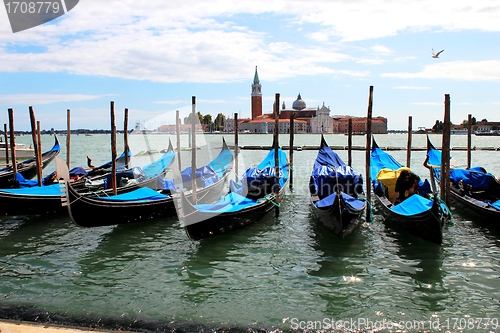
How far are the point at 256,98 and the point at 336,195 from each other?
83940mm


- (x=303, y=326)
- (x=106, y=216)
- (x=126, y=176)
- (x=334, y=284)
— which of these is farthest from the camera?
(x=126, y=176)

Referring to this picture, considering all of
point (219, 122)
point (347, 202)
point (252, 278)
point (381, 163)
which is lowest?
point (252, 278)

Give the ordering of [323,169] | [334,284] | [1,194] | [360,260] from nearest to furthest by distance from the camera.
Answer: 1. [334,284]
2. [360,260]
3. [1,194]
4. [323,169]

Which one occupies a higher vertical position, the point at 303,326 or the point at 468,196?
the point at 468,196

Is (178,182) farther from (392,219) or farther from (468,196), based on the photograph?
(468,196)

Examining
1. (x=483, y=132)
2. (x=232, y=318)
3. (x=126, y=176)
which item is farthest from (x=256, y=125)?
(x=232, y=318)

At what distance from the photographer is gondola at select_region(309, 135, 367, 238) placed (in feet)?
18.6

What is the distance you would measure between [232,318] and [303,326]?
60 centimetres

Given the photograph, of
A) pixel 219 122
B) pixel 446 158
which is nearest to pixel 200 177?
pixel 446 158

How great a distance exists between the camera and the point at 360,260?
505 cm

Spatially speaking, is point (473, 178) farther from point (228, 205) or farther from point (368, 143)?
point (228, 205)

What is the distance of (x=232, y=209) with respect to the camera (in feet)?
19.6

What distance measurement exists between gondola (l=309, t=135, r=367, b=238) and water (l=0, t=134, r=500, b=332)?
9.8 inches

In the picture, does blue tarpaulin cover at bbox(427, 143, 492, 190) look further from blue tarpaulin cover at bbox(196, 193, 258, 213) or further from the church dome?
the church dome
